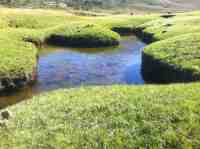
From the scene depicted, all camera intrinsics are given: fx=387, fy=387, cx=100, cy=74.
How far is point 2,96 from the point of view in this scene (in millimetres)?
36219

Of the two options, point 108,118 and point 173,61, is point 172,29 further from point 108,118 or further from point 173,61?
point 108,118

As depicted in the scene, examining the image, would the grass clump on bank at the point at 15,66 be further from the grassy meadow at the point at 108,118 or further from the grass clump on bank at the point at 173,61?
the grass clump on bank at the point at 173,61

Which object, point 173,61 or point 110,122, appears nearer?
point 110,122

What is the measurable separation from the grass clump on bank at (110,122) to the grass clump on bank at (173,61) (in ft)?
39.0

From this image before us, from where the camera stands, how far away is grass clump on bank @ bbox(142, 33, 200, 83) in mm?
38938

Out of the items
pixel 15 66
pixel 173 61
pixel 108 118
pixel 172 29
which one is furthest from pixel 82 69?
pixel 172 29

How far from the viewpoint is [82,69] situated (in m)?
48.9

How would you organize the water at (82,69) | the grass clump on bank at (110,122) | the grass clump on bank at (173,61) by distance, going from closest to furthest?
the grass clump on bank at (110,122), the grass clump on bank at (173,61), the water at (82,69)

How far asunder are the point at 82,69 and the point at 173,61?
40.5 ft

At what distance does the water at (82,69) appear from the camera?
4072 cm

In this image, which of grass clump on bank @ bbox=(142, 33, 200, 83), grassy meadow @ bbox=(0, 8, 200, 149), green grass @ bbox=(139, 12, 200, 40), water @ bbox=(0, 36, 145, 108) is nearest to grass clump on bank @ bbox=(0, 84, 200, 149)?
grassy meadow @ bbox=(0, 8, 200, 149)

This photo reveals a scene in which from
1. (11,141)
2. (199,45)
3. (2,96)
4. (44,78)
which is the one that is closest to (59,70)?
(44,78)

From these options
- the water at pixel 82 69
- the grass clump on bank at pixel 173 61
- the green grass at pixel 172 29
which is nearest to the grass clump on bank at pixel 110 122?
the water at pixel 82 69

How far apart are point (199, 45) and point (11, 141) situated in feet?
101
